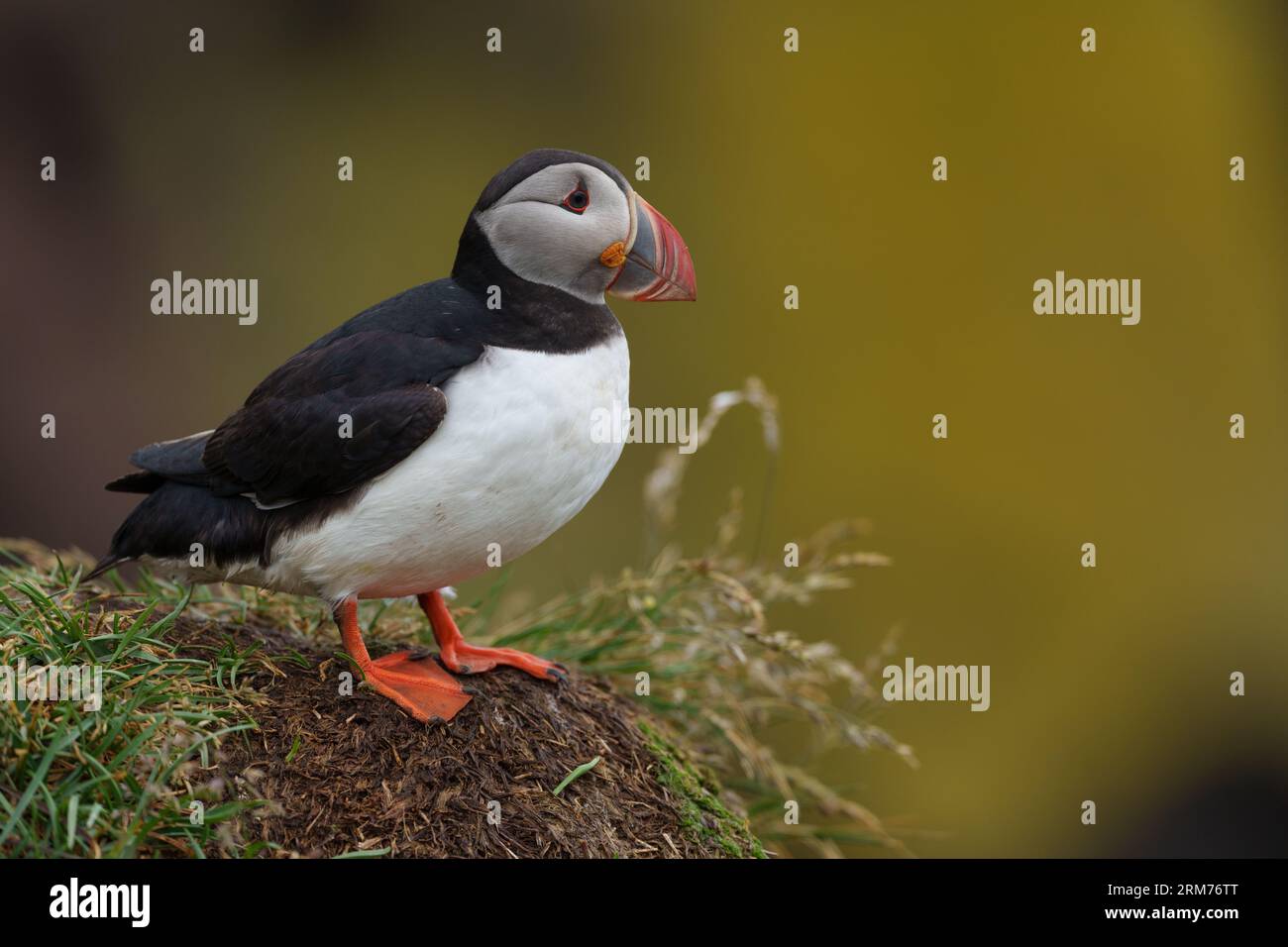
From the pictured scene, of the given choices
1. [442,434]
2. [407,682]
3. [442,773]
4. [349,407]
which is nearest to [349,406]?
[349,407]

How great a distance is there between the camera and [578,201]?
13.5 ft

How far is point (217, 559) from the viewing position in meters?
4.22

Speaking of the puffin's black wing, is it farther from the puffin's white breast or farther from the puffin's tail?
the puffin's tail

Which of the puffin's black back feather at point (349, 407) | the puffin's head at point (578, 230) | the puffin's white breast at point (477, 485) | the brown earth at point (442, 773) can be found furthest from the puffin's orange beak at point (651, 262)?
the brown earth at point (442, 773)

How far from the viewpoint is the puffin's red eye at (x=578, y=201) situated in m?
4.11

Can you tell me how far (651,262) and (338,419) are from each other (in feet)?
3.70

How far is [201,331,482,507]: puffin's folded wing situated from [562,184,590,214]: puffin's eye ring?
56 cm

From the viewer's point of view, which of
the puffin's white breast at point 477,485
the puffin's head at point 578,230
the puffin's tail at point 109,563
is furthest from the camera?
the puffin's tail at point 109,563

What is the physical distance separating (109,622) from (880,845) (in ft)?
10.6

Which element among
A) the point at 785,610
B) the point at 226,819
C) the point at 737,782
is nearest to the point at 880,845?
the point at 737,782

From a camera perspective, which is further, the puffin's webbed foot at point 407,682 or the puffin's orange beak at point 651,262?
the puffin's orange beak at point 651,262

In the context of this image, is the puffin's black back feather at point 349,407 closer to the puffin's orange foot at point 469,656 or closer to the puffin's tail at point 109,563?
the puffin's tail at point 109,563

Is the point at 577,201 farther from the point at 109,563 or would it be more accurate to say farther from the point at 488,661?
the point at 109,563

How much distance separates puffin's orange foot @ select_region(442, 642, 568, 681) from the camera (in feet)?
14.2
